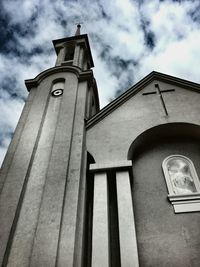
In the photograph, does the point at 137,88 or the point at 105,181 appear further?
the point at 137,88

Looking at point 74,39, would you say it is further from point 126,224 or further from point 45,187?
point 126,224

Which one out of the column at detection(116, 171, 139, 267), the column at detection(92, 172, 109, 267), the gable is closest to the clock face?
the gable

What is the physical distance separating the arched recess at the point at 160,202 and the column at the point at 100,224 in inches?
43.2

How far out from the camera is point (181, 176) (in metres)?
7.85

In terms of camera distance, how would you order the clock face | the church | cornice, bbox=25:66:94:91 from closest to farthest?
1. the church
2. the clock face
3. cornice, bbox=25:66:94:91

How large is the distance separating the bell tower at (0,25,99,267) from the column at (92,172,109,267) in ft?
1.15

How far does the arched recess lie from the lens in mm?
6051

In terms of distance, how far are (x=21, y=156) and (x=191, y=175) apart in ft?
18.3

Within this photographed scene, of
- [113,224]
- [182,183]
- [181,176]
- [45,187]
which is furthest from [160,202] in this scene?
[45,187]

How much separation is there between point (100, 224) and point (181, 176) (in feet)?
10.7

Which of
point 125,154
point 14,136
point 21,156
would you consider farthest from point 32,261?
point 14,136

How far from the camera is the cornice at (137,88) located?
9680 millimetres

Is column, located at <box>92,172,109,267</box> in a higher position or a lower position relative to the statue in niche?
lower

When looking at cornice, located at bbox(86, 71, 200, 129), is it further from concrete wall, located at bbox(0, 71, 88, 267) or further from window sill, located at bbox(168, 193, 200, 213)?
window sill, located at bbox(168, 193, 200, 213)
